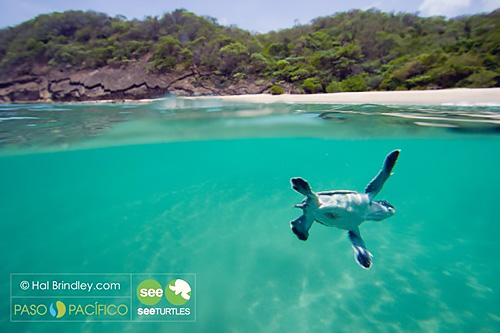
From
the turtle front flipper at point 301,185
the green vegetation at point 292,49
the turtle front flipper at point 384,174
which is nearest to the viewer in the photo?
the turtle front flipper at point 301,185

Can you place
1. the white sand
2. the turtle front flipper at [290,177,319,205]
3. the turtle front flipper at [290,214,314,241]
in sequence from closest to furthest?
1. the turtle front flipper at [290,177,319,205]
2. the turtle front flipper at [290,214,314,241]
3. the white sand

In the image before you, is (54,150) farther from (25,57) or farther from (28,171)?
(25,57)

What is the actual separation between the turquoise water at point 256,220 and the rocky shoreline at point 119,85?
483 inches

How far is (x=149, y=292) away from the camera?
3848 millimetres

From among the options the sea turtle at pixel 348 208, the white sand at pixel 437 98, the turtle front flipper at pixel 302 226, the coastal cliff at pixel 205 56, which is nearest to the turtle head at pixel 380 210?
the sea turtle at pixel 348 208

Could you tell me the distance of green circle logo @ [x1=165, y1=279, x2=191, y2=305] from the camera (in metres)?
3.71

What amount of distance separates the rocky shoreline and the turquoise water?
12267mm

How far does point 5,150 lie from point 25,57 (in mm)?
32918

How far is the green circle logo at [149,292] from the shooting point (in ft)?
12.2

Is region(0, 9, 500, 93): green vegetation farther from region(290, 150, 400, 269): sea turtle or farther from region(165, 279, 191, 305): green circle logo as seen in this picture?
region(165, 279, 191, 305): green circle logo

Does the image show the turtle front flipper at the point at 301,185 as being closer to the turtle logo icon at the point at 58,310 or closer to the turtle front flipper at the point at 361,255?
the turtle front flipper at the point at 361,255

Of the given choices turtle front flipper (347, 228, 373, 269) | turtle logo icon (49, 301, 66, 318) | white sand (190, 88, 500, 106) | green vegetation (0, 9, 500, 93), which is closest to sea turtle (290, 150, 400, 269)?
turtle front flipper (347, 228, 373, 269)

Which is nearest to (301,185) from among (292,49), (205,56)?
(205,56)

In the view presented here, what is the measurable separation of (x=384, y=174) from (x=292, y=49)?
3123 cm
